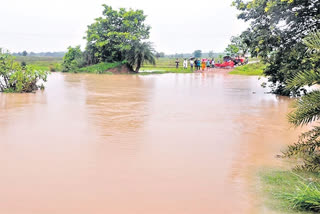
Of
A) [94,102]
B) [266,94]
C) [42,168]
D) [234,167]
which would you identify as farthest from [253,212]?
[266,94]

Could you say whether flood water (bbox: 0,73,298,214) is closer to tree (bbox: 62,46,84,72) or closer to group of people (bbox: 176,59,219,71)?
tree (bbox: 62,46,84,72)

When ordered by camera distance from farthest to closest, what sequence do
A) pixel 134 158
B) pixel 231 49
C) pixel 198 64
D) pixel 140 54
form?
1. pixel 231 49
2. pixel 198 64
3. pixel 140 54
4. pixel 134 158

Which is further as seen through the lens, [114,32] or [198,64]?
[198,64]

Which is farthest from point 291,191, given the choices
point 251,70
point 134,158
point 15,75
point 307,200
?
point 251,70

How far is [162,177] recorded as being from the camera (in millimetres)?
5863

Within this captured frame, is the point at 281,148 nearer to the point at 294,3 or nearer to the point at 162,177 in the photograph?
the point at 162,177

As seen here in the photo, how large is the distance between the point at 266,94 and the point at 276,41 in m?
3.50

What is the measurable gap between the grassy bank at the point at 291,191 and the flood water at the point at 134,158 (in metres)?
0.22

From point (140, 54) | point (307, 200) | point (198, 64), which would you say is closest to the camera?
point (307, 200)

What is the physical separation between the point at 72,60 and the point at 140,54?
26.4ft

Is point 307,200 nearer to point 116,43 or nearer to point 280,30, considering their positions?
point 280,30

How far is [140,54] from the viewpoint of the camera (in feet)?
128

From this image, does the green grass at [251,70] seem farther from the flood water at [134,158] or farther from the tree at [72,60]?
the flood water at [134,158]

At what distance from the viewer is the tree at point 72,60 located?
4144 cm
